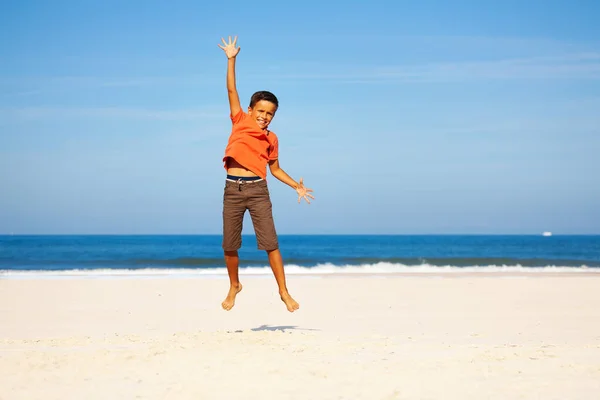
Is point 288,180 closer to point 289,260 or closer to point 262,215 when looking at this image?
point 262,215

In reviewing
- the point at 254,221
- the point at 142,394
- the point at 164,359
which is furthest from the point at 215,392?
the point at 254,221

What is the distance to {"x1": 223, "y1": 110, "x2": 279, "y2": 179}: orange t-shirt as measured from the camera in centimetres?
646

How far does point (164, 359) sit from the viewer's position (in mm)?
5395

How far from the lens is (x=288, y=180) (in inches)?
264

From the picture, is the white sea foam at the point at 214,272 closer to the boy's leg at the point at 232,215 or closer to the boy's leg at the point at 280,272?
the boy's leg at the point at 280,272

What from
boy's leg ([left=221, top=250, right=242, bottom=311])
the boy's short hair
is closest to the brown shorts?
boy's leg ([left=221, top=250, right=242, bottom=311])

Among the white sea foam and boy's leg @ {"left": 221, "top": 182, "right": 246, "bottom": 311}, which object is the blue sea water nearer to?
the white sea foam

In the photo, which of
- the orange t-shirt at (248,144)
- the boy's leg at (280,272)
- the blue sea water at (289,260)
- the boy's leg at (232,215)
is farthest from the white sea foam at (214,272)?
the orange t-shirt at (248,144)

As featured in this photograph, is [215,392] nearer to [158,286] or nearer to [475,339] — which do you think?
[475,339]

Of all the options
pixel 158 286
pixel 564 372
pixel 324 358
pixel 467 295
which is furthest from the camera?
pixel 158 286

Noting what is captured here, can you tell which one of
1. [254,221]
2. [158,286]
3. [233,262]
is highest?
[254,221]

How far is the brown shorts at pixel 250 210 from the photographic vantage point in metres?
6.53

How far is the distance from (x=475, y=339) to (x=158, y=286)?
864 cm

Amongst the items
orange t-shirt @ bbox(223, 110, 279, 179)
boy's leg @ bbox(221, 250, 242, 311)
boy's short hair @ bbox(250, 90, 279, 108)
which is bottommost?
boy's leg @ bbox(221, 250, 242, 311)
